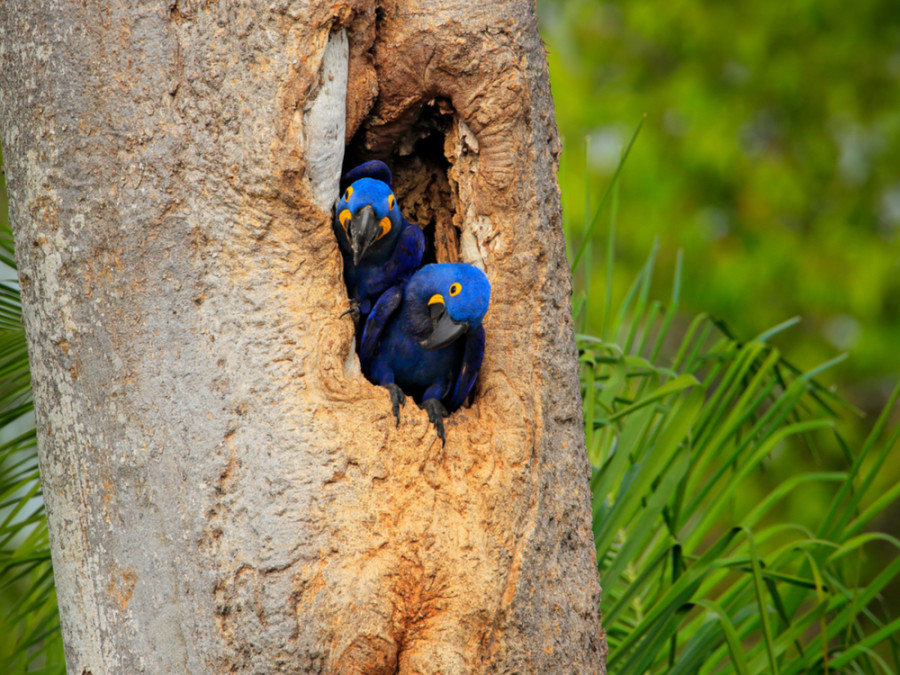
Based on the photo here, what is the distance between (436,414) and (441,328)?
0.89 feet

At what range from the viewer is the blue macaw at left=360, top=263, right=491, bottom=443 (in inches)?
96.2

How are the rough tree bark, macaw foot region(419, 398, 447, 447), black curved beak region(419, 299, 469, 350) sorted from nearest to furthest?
the rough tree bark
macaw foot region(419, 398, 447, 447)
black curved beak region(419, 299, 469, 350)

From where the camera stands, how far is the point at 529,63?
92.7 inches

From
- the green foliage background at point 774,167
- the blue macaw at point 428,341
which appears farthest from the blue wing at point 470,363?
the green foliage background at point 774,167

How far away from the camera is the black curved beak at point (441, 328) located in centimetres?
244

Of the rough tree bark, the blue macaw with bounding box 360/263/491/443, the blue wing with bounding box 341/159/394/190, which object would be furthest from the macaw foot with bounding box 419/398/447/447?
the blue wing with bounding box 341/159/394/190

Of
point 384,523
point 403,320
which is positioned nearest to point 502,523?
point 384,523

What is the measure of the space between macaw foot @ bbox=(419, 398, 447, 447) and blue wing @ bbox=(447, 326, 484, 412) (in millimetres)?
92

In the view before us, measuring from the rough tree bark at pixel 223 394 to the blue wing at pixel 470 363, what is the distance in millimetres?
429

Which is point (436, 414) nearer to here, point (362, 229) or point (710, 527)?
point (362, 229)

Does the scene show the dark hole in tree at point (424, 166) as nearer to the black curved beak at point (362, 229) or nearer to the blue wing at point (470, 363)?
the blue wing at point (470, 363)

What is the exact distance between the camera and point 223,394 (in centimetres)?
188

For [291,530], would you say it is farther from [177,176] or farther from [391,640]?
[177,176]

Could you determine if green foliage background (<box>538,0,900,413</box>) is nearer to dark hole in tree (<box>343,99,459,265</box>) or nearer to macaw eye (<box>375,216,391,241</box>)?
dark hole in tree (<box>343,99,459,265</box>)
